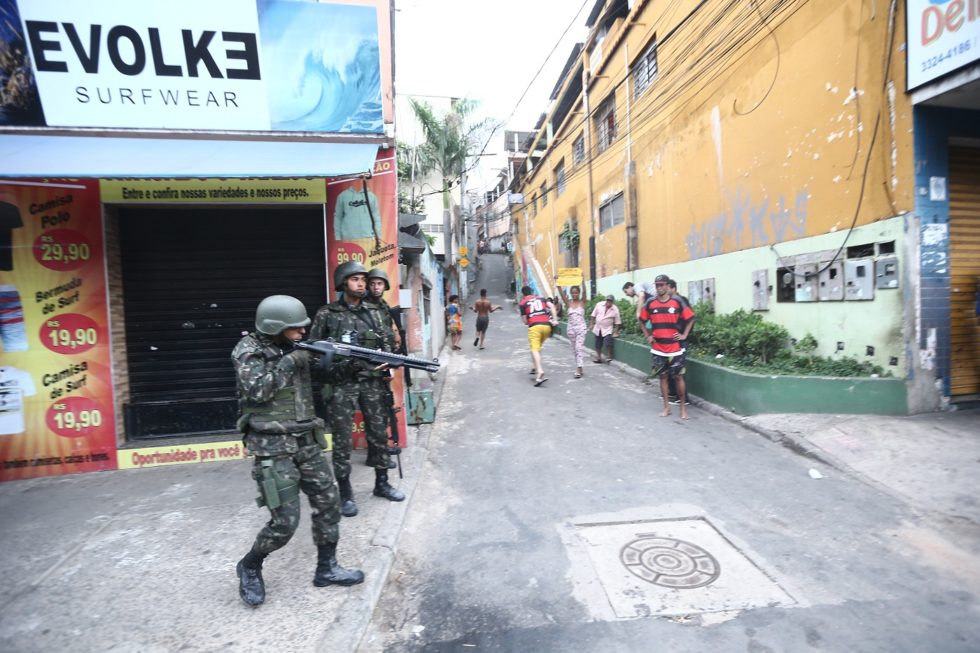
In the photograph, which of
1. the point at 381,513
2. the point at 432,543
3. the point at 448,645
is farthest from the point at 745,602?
the point at 381,513

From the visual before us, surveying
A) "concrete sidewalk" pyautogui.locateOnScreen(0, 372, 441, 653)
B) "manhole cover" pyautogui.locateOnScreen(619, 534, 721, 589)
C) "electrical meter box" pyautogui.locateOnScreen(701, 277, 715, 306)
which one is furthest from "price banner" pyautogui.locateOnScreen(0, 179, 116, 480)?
"electrical meter box" pyautogui.locateOnScreen(701, 277, 715, 306)

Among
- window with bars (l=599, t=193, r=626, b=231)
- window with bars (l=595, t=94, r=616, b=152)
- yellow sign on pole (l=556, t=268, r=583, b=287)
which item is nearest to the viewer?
yellow sign on pole (l=556, t=268, r=583, b=287)

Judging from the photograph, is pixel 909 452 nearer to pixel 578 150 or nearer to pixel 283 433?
pixel 283 433

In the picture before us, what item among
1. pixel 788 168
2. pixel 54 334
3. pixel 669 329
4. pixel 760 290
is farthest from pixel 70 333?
pixel 788 168

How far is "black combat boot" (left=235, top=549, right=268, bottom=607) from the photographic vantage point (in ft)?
9.05

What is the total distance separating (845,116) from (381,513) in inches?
267

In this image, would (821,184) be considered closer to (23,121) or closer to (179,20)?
(179,20)

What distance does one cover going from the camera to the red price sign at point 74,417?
4.96 metres

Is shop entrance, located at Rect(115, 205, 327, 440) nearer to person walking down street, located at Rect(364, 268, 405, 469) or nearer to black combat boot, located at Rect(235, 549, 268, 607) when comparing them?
person walking down street, located at Rect(364, 268, 405, 469)

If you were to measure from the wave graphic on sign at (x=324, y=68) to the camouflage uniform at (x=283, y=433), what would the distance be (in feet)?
10.9

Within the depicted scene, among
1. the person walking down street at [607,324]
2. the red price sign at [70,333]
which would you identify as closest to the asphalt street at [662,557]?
the red price sign at [70,333]

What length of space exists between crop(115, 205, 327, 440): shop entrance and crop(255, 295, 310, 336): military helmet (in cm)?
287

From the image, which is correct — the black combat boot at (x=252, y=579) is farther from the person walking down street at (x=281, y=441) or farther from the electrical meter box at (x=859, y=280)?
the electrical meter box at (x=859, y=280)

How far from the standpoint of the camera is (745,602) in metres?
2.71
